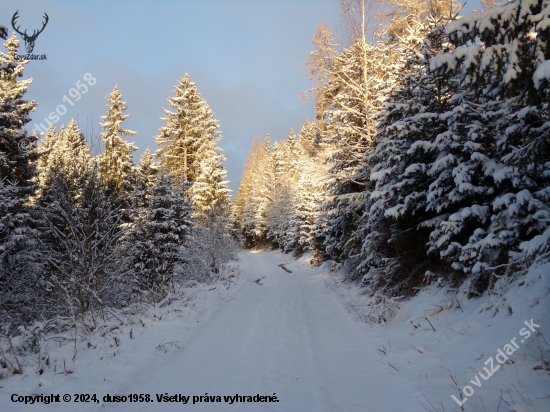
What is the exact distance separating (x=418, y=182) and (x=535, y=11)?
472 centimetres

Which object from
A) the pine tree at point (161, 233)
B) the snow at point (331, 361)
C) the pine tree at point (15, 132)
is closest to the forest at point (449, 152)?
the snow at point (331, 361)

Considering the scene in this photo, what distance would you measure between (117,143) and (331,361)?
21671 millimetres

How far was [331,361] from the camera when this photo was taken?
4.95 m

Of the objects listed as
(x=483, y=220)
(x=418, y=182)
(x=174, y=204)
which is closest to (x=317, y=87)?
(x=174, y=204)

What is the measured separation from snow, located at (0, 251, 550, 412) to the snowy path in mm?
19

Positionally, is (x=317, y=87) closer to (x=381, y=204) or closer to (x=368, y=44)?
(x=368, y=44)

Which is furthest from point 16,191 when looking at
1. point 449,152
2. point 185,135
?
point 185,135

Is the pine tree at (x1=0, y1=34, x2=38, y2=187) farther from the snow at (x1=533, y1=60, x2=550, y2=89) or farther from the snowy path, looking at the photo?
the snow at (x1=533, y1=60, x2=550, y2=89)

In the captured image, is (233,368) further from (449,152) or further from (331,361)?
(449,152)

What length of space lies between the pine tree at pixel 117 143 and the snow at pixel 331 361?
1597 cm

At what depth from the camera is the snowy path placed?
146 inches

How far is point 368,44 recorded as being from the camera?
12.2 meters

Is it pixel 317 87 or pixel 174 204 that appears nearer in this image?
pixel 174 204

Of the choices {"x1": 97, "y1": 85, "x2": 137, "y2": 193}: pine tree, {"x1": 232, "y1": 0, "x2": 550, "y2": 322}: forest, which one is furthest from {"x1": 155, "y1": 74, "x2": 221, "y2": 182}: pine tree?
{"x1": 232, "y1": 0, "x2": 550, "y2": 322}: forest
